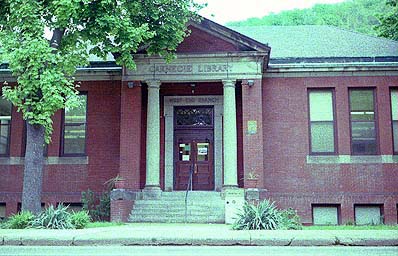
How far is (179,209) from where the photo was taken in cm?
1755

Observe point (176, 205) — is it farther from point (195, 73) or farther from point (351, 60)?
point (351, 60)

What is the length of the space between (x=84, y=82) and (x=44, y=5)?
6.27 meters

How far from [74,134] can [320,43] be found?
11930 millimetres

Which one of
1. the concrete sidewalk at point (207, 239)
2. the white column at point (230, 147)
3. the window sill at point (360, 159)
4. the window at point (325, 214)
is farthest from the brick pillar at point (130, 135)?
the window sill at point (360, 159)

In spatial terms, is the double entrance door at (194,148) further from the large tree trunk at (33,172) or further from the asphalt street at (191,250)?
the asphalt street at (191,250)

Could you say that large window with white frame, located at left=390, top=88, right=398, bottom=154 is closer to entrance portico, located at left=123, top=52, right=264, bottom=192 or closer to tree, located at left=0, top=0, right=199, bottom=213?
entrance portico, located at left=123, top=52, right=264, bottom=192

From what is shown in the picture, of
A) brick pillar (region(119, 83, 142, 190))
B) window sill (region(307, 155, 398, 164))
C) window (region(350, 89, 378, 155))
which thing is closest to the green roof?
window (region(350, 89, 378, 155))

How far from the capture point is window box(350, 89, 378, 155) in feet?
65.3

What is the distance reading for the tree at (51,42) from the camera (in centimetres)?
1392

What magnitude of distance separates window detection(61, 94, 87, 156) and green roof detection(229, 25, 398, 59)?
28.1 ft

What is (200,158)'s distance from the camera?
21.3m

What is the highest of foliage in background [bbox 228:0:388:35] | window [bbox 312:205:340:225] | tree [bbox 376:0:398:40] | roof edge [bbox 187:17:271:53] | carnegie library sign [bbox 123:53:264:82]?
foliage in background [bbox 228:0:388:35]

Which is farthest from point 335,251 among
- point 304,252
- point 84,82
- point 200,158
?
point 84,82

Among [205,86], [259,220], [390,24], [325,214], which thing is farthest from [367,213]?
[390,24]
